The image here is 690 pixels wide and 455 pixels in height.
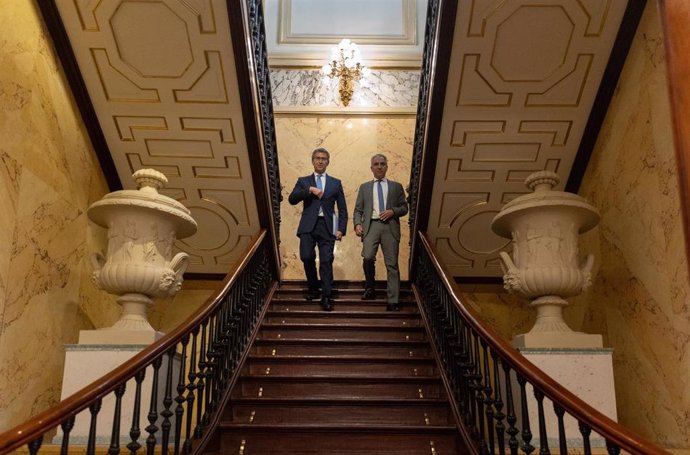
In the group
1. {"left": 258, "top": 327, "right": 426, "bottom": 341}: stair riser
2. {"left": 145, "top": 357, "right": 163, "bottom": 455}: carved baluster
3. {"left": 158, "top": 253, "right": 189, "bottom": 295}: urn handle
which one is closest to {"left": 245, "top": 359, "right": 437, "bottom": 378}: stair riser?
{"left": 258, "top": 327, "right": 426, "bottom": 341}: stair riser

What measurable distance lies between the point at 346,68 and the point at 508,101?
3.27m

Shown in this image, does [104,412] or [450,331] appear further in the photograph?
[450,331]

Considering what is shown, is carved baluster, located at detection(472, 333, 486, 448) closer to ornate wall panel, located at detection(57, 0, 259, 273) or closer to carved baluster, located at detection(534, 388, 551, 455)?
carved baluster, located at detection(534, 388, 551, 455)

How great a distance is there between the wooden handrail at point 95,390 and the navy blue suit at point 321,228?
1854 mm

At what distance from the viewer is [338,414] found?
4.23 m

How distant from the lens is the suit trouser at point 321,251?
587cm

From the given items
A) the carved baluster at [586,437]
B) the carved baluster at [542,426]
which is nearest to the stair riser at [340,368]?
the carved baluster at [542,426]

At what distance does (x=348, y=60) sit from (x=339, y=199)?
2939 millimetres

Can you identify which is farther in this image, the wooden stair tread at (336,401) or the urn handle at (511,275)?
the urn handle at (511,275)

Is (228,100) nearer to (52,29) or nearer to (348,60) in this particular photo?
(52,29)

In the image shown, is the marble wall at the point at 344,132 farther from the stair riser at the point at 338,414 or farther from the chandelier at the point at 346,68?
the stair riser at the point at 338,414

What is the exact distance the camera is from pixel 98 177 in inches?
233

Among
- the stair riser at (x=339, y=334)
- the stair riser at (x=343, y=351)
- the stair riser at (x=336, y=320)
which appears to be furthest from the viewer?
the stair riser at (x=336, y=320)

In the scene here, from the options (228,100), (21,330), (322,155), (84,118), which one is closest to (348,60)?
(322,155)
